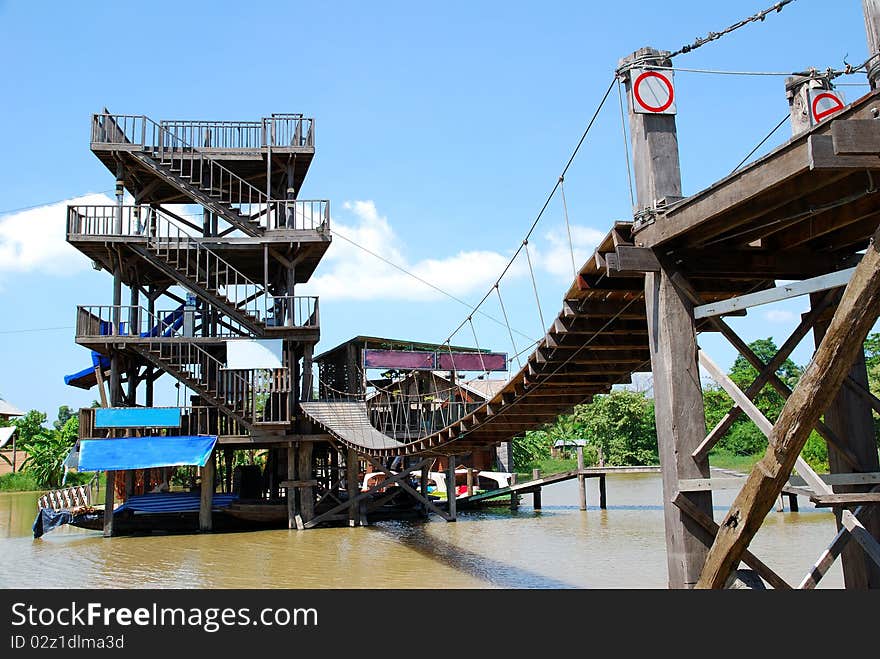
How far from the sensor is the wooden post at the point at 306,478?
20.7m

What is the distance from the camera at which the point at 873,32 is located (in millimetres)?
4348

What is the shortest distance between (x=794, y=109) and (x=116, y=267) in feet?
58.4

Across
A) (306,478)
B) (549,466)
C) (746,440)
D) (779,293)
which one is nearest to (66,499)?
(306,478)

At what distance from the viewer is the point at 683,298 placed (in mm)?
5805

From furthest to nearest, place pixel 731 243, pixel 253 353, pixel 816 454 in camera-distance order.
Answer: pixel 816 454 < pixel 253 353 < pixel 731 243

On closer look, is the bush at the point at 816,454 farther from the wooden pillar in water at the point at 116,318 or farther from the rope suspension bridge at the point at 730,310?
the wooden pillar in water at the point at 116,318

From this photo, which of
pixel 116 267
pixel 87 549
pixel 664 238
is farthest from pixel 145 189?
pixel 664 238

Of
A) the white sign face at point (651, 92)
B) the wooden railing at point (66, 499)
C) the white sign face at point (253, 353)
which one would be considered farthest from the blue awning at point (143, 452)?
the white sign face at point (651, 92)

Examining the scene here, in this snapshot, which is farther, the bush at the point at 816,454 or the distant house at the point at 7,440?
the distant house at the point at 7,440

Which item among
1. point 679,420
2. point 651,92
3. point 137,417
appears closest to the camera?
point 679,420

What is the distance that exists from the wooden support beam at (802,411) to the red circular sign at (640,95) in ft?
7.08

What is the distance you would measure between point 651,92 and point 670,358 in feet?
6.30

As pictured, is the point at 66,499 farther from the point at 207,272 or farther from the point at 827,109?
the point at 827,109
